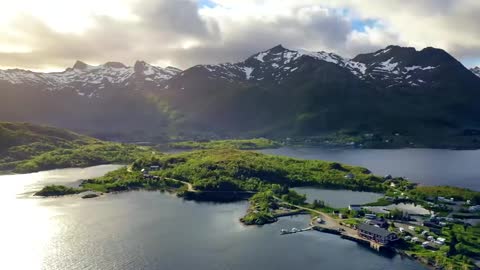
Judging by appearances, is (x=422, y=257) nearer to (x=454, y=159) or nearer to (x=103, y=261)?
(x=103, y=261)

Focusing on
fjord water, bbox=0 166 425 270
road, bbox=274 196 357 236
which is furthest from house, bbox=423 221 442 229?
fjord water, bbox=0 166 425 270

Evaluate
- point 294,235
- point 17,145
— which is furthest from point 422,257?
point 17,145

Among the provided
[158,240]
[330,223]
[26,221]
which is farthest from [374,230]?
[26,221]

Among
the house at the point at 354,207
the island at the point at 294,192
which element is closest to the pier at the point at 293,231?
the island at the point at 294,192

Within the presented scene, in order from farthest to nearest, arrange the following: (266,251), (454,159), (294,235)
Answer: (454,159) → (294,235) → (266,251)

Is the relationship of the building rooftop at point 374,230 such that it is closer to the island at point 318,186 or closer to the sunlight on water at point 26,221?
the island at point 318,186

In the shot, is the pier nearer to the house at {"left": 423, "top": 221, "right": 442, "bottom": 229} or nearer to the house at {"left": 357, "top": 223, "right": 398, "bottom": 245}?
the house at {"left": 357, "top": 223, "right": 398, "bottom": 245}
